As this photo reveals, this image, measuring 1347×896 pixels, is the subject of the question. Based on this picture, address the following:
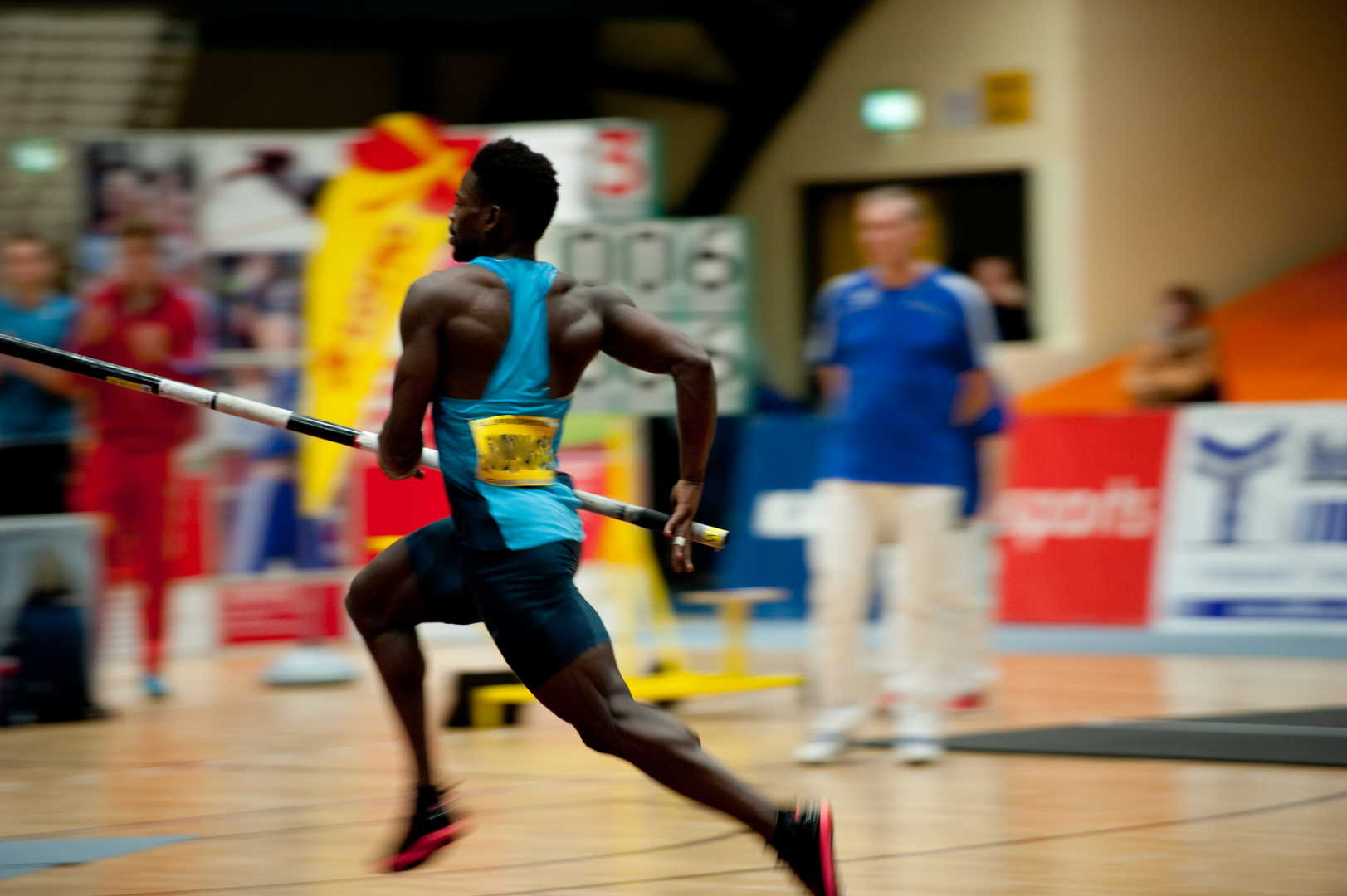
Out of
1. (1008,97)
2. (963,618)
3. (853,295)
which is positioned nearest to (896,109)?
(1008,97)

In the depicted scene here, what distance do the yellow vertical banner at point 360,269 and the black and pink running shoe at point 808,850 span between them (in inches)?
267

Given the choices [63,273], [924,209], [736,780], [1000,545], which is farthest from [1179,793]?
[63,273]

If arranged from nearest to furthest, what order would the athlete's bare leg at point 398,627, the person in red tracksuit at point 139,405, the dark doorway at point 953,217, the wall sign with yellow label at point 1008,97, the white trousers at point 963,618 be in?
the athlete's bare leg at point 398,627 < the white trousers at point 963,618 < the person in red tracksuit at point 139,405 < the wall sign with yellow label at point 1008,97 < the dark doorway at point 953,217

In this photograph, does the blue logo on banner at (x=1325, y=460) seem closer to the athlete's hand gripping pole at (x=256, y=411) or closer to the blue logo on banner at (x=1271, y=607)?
the blue logo on banner at (x=1271, y=607)

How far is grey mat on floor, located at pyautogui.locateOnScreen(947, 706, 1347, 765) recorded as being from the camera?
22.0 feet

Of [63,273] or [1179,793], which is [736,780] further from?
[63,273]

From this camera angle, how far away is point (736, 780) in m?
4.27

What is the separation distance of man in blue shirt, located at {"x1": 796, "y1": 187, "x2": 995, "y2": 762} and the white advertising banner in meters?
4.33

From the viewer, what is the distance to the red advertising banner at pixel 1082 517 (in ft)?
36.3

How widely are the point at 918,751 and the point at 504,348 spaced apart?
3.04 m

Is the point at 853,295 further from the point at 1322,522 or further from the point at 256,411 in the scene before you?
the point at 1322,522

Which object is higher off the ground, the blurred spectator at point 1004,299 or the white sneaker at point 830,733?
the blurred spectator at point 1004,299

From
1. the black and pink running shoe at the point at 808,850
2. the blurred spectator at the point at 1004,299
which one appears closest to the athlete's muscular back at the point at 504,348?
the black and pink running shoe at the point at 808,850

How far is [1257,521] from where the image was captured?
35.1 feet
